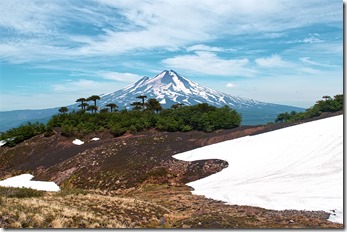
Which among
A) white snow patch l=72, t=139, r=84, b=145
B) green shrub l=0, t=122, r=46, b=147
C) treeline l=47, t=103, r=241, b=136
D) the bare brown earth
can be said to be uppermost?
treeline l=47, t=103, r=241, b=136

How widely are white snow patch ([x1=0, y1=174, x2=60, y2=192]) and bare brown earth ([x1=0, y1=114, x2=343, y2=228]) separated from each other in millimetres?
758

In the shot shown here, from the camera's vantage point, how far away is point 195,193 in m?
19.6

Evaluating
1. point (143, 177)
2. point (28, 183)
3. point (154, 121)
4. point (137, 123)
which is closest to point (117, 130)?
point (137, 123)

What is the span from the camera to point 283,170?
71.8 ft

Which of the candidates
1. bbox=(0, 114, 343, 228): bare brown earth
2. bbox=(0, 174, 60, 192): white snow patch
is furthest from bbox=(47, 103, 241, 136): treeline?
bbox=(0, 174, 60, 192): white snow patch

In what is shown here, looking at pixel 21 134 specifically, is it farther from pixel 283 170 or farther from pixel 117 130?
pixel 283 170

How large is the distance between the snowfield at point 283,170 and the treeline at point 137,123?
1146cm

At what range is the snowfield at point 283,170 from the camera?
51.1 feet

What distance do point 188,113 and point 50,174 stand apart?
72.2ft

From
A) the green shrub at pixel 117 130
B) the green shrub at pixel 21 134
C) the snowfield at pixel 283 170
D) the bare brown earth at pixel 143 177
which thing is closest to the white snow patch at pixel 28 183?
the bare brown earth at pixel 143 177

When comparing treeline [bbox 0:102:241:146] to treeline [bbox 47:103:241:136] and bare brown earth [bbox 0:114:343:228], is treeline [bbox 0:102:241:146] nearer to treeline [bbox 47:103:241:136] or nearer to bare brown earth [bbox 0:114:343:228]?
treeline [bbox 47:103:241:136]

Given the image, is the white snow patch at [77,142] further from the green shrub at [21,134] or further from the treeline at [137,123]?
the green shrub at [21,134]

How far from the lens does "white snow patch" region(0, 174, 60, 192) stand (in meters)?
26.4

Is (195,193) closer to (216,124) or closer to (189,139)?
(189,139)
